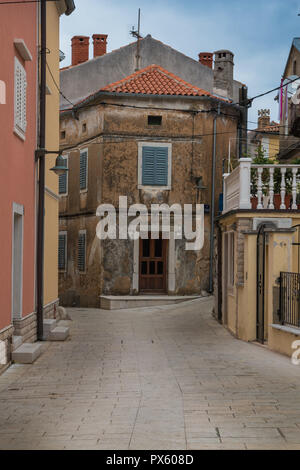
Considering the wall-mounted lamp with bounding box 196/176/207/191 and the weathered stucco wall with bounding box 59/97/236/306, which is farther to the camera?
the wall-mounted lamp with bounding box 196/176/207/191

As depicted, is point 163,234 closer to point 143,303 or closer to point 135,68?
point 143,303

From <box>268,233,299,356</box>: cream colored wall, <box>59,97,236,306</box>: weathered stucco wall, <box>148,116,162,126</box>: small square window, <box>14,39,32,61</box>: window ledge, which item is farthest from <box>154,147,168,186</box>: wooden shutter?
<box>14,39,32,61</box>: window ledge

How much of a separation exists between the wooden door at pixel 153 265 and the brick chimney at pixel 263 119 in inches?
799

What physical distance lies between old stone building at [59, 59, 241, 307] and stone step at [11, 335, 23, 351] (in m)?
11.5

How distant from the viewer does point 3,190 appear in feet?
31.9

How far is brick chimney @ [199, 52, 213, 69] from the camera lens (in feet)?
98.6

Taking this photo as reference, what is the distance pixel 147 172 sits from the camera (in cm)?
2269

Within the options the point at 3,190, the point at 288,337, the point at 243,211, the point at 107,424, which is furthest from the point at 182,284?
the point at 107,424

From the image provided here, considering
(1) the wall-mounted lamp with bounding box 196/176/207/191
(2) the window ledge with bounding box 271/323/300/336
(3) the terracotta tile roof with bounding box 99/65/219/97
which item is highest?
(3) the terracotta tile roof with bounding box 99/65/219/97

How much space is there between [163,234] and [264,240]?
33.7ft

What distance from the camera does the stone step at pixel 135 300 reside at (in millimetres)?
22031

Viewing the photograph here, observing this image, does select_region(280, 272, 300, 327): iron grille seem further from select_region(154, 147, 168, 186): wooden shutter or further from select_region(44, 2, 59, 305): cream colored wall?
select_region(154, 147, 168, 186): wooden shutter

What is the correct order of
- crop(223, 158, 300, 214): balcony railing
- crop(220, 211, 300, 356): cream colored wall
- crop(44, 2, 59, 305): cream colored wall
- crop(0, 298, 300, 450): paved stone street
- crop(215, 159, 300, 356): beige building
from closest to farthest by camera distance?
crop(0, 298, 300, 450): paved stone street
crop(215, 159, 300, 356): beige building
crop(220, 211, 300, 356): cream colored wall
crop(223, 158, 300, 214): balcony railing
crop(44, 2, 59, 305): cream colored wall

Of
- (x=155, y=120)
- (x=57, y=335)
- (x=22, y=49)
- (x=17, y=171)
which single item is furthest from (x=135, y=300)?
(x=22, y=49)
